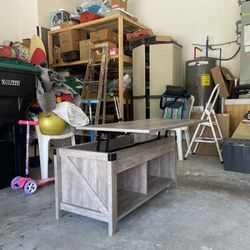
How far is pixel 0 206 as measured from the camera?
6.44 feet

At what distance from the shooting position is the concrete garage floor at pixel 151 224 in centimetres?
141

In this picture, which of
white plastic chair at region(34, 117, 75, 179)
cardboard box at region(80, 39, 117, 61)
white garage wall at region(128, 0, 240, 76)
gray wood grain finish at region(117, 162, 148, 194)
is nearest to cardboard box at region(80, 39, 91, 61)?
cardboard box at region(80, 39, 117, 61)

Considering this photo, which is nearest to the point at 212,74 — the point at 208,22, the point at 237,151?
the point at 208,22

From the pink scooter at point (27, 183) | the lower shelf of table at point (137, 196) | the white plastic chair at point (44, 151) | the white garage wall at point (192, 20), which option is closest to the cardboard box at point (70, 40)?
the white garage wall at point (192, 20)

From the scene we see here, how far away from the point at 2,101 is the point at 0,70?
0.90 ft

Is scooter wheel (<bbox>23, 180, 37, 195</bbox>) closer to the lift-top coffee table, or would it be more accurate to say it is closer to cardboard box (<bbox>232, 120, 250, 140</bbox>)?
the lift-top coffee table

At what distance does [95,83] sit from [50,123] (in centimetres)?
177

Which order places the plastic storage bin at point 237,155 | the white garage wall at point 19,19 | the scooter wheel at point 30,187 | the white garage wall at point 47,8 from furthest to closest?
the white garage wall at point 47,8
the white garage wall at point 19,19
the plastic storage bin at point 237,155
the scooter wheel at point 30,187

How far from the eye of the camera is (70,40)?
4.40 metres

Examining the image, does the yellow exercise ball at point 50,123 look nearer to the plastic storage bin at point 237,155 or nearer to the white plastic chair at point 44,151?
the white plastic chair at point 44,151

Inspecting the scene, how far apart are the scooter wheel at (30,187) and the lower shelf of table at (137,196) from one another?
0.78m

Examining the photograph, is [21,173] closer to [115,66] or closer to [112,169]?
[112,169]

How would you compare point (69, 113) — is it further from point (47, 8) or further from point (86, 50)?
point (47, 8)

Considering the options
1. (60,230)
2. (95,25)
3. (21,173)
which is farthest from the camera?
(95,25)
